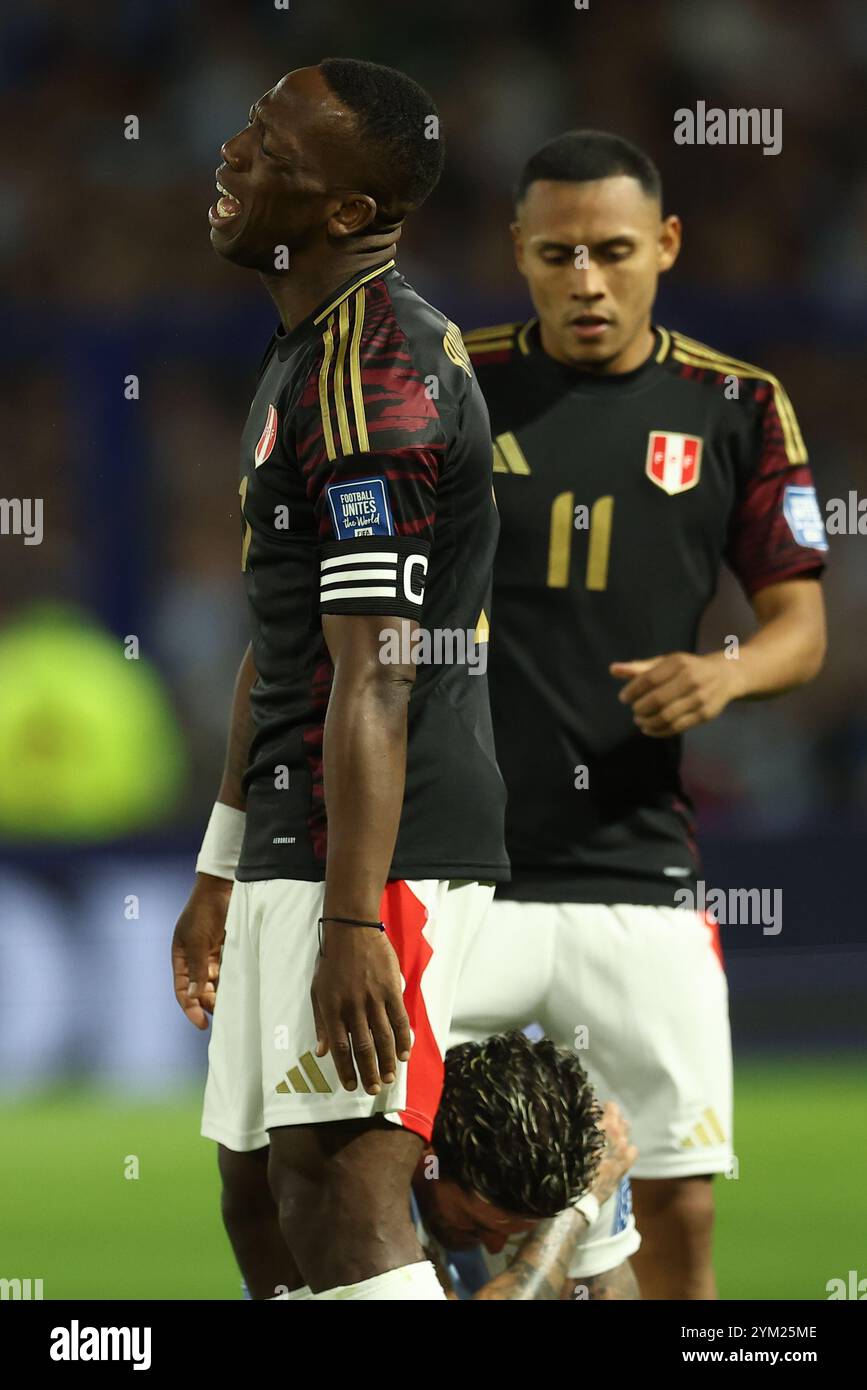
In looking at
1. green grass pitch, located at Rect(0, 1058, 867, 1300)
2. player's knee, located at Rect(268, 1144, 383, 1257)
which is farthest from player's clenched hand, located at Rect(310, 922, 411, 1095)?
green grass pitch, located at Rect(0, 1058, 867, 1300)

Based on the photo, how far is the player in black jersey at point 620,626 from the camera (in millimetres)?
3402

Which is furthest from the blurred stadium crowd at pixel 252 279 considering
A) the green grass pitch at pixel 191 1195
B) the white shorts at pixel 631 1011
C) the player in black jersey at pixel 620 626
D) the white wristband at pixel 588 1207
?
the white wristband at pixel 588 1207

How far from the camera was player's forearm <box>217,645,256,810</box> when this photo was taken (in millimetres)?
2748

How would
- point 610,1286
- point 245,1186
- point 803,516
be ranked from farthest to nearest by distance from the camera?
1. point 803,516
2. point 610,1286
3. point 245,1186

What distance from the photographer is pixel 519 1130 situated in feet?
8.89

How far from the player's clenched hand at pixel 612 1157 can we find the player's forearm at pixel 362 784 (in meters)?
0.99

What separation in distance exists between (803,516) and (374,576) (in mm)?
1500

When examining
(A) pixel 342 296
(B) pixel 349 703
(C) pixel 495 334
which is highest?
(C) pixel 495 334

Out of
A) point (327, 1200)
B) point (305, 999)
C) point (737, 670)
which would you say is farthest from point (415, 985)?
point (737, 670)

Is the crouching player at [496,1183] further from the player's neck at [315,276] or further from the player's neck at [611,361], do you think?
the player's neck at [611,361]

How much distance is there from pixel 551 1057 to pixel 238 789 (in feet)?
1.94

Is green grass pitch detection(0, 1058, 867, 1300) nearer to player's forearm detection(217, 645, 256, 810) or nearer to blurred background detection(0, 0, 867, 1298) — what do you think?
blurred background detection(0, 0, 867, 1298)

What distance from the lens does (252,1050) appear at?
2.52 m

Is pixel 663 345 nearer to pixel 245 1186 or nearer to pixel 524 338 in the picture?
pixel 524 338
